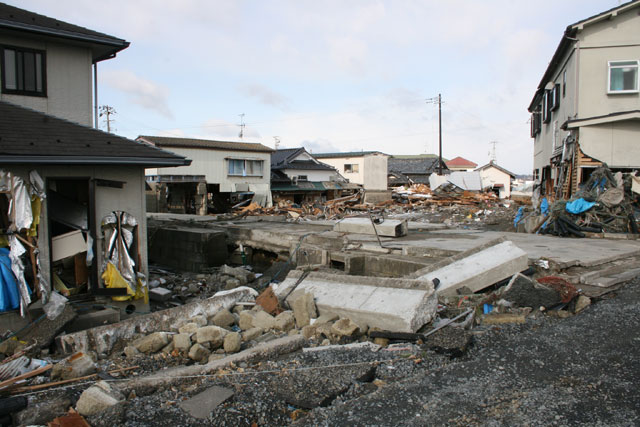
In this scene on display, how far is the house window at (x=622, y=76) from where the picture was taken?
581 inches

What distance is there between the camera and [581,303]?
6184 mm

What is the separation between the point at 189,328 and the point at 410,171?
44.6 metres

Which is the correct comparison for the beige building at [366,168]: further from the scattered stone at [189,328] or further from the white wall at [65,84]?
the scattered stone at [189,328]

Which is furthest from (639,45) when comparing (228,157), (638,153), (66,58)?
(228,157)

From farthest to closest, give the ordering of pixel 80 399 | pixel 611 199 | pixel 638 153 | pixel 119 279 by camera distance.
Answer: pixel 638 153 < pixel 611 199 < pixel 119 279 < pixel 80 399

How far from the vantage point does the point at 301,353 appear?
5363 millimetres

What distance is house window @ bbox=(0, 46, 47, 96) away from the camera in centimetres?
903

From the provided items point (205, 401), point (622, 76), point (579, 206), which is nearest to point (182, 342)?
point (205, 401)

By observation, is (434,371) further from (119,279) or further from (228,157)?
(228,157)

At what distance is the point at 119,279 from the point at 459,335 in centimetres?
608

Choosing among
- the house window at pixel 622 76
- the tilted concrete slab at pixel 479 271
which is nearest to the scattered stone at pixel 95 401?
the tilted concrete slab at pixel 479 271

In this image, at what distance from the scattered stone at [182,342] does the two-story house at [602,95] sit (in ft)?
44.9

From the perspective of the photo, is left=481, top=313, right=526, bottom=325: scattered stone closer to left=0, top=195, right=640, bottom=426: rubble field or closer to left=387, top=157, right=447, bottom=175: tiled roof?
left=0, top=195, right=640, bottom=426: rubble field

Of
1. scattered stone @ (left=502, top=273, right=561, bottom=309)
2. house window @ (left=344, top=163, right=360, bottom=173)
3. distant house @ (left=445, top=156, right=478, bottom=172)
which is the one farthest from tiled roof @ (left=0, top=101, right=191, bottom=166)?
distant house @ (left=445, top=156, right=478, bottom=172)
